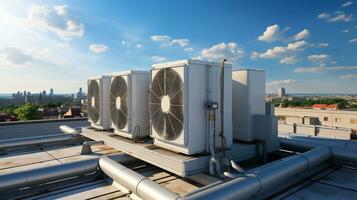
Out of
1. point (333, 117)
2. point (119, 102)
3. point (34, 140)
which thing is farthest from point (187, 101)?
point (333, 117)

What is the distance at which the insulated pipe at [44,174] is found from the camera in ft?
13.0

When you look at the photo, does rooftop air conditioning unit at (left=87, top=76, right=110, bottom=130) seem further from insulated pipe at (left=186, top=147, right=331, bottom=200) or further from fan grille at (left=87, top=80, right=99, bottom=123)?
insulated pipe at (left=186, top=147, right=331, bottom=200)

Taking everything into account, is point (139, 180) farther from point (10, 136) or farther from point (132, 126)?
point (10, 136)

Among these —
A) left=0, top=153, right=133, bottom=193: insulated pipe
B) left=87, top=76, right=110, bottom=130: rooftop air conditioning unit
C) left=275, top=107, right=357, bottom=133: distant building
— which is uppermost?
left=87, top=76, right=110, bottom=130: rooftop air conditioning unit

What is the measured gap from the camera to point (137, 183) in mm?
3662

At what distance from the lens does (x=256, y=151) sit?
17.8 feet

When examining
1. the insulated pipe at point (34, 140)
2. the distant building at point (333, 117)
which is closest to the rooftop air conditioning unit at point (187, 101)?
the insulated pipe at point (34, 140)

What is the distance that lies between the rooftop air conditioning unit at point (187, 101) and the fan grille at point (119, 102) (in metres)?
1.47

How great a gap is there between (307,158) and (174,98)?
10.1ft

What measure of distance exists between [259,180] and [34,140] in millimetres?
6870

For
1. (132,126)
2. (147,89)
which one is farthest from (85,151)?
(147,89)

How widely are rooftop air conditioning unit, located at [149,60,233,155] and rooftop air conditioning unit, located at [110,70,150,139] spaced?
3.75 ft

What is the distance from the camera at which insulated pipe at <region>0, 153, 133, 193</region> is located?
156 inches

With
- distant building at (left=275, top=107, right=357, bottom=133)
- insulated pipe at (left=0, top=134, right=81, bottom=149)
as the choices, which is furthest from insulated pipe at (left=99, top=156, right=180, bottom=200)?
distant building at (left=275, top=107, right=357, bottom=133)
